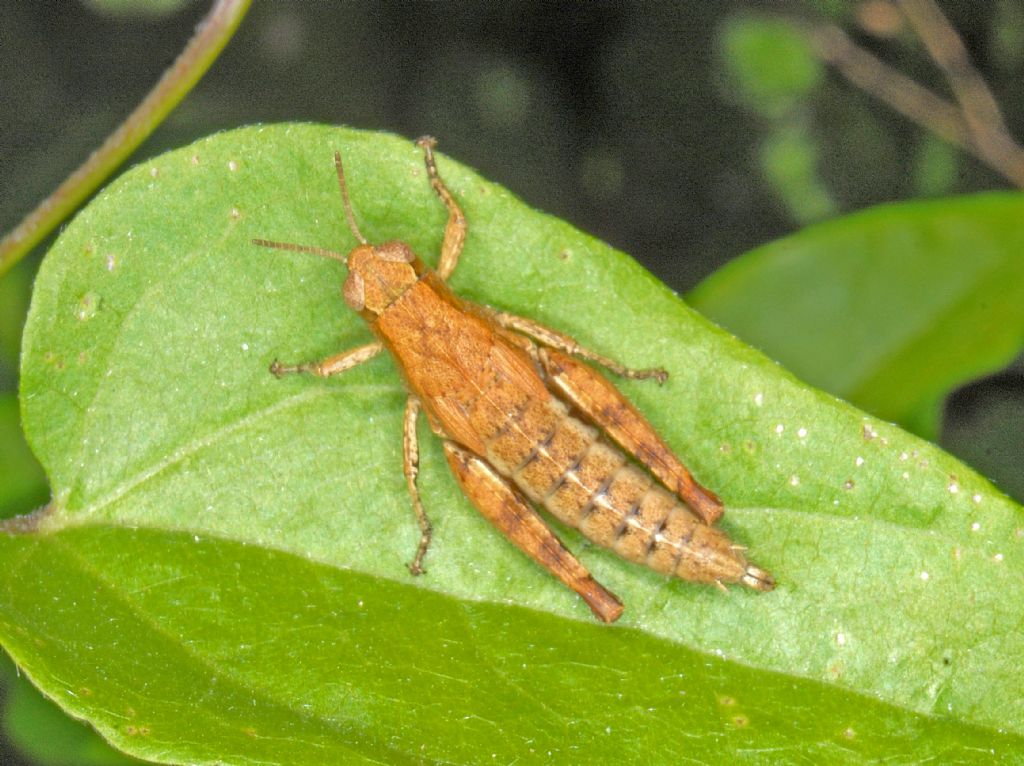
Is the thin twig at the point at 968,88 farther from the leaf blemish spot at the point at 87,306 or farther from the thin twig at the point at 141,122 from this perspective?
the leaf blemish spot at the point at 87,306

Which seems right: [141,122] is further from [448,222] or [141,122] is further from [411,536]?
[411,536]

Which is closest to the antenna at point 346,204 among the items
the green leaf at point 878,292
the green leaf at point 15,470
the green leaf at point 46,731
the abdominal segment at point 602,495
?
the abdominal segment at point 602,495

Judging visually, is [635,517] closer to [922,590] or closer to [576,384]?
[576,384]

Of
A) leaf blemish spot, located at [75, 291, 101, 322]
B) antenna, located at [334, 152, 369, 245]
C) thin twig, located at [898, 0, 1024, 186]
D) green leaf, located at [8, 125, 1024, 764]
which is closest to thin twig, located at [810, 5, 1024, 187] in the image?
thin twig, located at [898, 0, 1024, 186]

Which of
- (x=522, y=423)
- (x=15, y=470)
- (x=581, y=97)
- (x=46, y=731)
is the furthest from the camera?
(x=581, y=97)

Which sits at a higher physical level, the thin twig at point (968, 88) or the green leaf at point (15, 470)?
the thin twig at point (968, 88)

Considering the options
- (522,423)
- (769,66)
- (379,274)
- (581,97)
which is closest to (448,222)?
(379,274)
